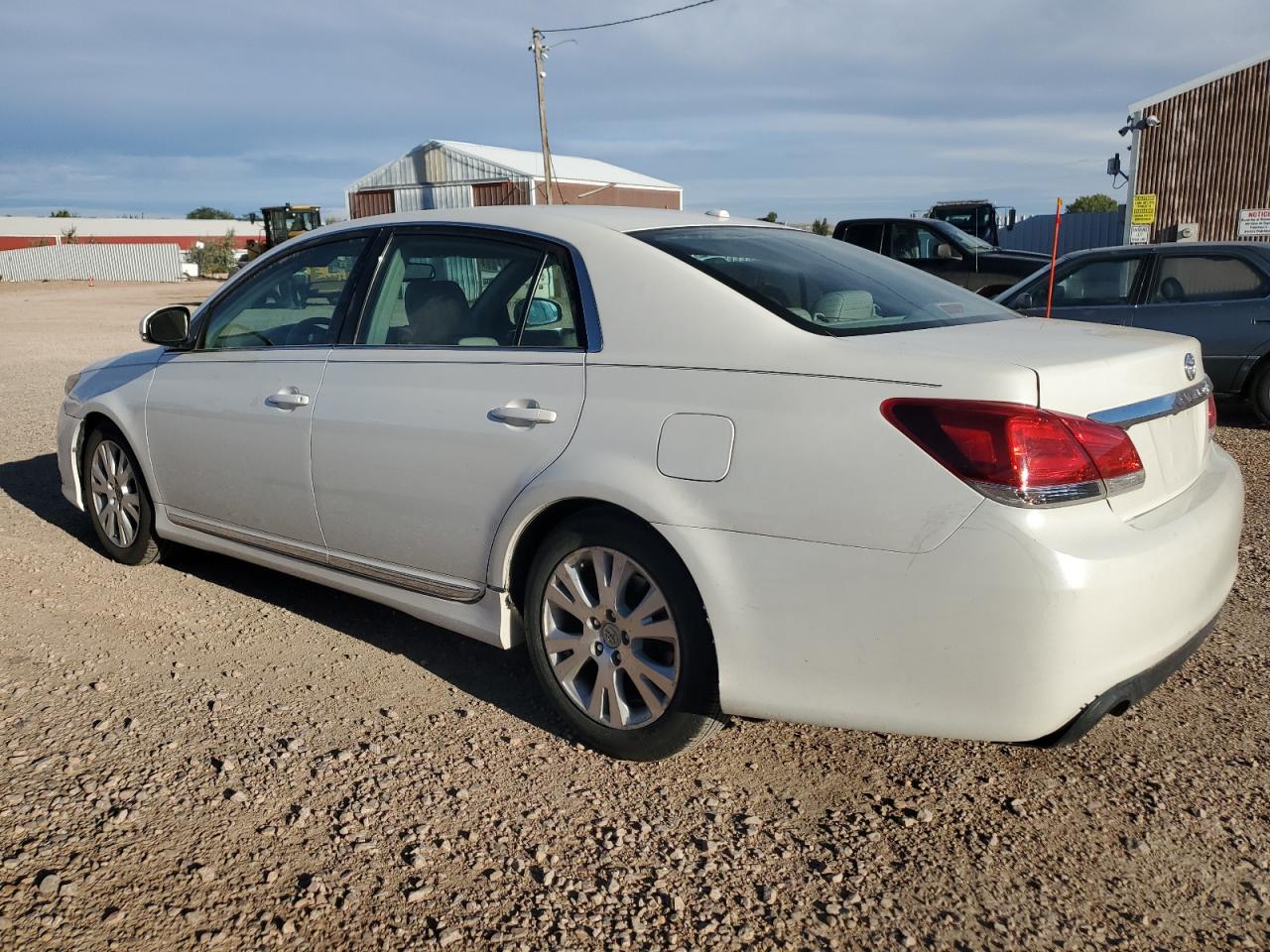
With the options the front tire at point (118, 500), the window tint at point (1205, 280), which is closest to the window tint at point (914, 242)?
the window tint at point (1205, 280)

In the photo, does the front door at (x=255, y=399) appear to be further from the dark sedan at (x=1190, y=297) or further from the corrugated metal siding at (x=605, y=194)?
the corrugated metal siding at (x=605, y=194)

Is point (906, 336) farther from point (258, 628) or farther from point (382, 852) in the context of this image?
point (258, 628)

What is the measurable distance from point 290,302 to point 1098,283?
7093mm

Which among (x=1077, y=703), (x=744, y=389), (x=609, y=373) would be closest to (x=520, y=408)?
(x=609, y=373)

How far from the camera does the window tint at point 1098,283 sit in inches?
347

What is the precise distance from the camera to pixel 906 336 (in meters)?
2.86

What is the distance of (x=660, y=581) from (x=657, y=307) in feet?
2.59

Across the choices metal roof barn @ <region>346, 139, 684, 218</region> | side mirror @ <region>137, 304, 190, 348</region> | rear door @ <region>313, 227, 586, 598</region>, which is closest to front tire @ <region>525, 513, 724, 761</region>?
rear door @ <region>313, 227, 586, 598</region>

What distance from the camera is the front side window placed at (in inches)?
346

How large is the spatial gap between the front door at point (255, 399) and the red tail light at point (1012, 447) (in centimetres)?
234

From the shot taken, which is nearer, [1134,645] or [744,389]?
[1134,645]

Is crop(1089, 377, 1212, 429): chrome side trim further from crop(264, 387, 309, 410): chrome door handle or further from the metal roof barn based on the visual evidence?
the metal roof barn

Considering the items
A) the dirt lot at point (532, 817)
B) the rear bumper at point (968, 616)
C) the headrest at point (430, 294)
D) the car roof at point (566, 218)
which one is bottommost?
the dirt lot at point (532, 817)

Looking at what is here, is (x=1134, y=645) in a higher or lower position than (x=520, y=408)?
lower
